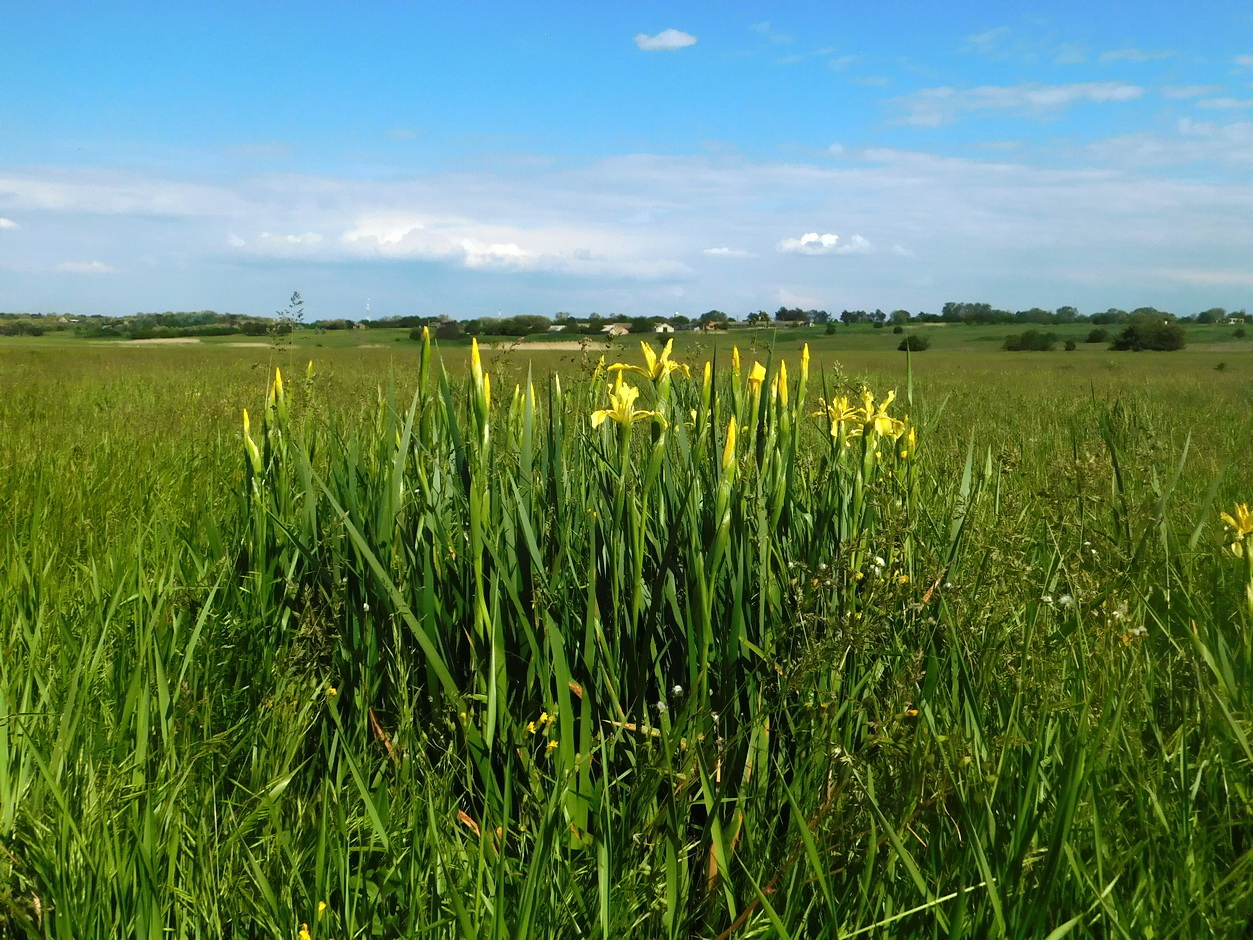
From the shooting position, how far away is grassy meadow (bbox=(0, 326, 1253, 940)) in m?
1.33

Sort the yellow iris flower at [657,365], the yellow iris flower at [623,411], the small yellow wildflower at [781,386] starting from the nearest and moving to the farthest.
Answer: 1. the yellow iris flower at [623,411]
2. the yellow iris flower at [657,365]
3. the small yellow wildflower at [781,386]

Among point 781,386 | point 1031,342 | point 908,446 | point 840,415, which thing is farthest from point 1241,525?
point 1031,342

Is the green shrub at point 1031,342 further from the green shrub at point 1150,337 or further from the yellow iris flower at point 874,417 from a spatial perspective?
the yellow iris flower at point 874,417

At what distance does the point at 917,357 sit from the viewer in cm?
2228

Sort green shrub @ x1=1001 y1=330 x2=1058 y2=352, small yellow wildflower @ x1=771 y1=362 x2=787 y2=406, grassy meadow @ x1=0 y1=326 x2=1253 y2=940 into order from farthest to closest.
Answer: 1. green shrub @ x1=1001 y1=330 x2=1058 y2=352
2. small yellow wildflower @ x1=771 y1=362 x2=787 y2=406
3. grassy meadow @ x1=0 y1=326 x2=1253 y2=940

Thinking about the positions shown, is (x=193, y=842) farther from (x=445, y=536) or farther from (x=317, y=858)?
(x=445, y=536)

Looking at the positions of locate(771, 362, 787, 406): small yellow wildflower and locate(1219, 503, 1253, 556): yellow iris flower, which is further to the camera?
locate(771, 362, 787, 406): small yellow wildflower

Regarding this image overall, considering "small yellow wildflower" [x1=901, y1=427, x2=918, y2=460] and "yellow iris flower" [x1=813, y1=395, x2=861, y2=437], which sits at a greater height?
"yellow iris flower" [x1=813, y1=395, x2=861, y2=437]

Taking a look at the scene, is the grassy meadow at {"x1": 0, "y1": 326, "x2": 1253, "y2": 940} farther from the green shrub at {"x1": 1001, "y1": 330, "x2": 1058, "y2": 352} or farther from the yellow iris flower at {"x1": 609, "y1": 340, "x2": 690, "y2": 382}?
the green shrub at {"x1": 1001, "y1": 330, "x2": 1058, "y2": 352}

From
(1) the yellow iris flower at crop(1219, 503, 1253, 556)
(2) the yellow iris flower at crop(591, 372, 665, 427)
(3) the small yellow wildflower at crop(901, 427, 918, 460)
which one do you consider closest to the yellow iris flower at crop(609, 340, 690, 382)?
(2) the yellow iris flower at crop(591, 372, 665, 427)

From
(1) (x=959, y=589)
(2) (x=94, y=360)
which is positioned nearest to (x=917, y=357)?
(2) (x=94, y=360)

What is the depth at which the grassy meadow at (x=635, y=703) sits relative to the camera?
1.33 m

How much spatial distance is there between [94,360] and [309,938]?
51.6 ft

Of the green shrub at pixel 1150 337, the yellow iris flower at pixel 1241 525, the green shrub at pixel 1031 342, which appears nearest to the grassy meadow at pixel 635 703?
the yellow iris flower at pixel 1241 525
